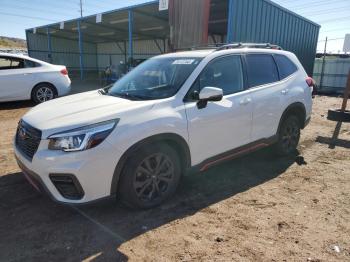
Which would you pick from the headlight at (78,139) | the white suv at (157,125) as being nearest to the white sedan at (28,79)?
the white suv at (157,125)

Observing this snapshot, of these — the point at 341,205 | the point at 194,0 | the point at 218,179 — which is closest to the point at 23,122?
the point at 218,179

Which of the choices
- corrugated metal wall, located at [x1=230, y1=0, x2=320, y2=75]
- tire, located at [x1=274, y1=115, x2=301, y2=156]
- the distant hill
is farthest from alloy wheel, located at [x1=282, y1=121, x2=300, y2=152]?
the distant hill

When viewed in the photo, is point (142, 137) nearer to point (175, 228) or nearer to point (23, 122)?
point (175, 228)

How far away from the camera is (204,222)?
3205 millimetres

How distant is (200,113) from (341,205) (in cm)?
199

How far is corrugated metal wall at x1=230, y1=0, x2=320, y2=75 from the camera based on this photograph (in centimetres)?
1076

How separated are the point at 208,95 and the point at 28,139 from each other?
196 centimetres

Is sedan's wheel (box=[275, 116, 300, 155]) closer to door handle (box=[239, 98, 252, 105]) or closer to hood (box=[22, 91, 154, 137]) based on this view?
door handle (box=[239, 98, 252, 105])

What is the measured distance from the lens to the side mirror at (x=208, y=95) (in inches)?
134

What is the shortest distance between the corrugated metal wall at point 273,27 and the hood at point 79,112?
321 inches

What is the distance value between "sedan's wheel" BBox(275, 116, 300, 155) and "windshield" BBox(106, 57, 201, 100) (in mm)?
2052

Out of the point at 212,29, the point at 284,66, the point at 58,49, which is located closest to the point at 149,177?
the point at 284,66

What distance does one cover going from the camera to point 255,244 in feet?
9.36

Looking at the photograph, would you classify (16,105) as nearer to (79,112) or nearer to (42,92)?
(42,92)
